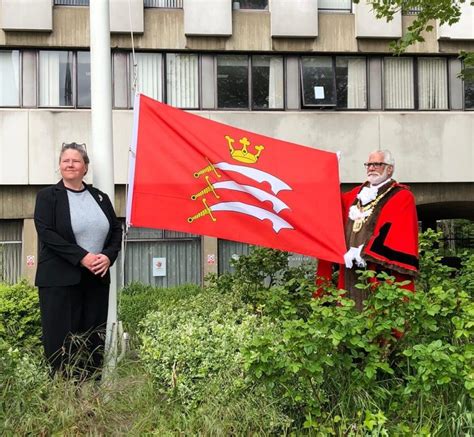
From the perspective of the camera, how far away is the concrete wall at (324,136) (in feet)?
49.8

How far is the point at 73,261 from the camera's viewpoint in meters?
4.41

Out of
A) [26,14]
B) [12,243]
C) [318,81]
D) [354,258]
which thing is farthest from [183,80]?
[354,258]

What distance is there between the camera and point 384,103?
16.9 meters

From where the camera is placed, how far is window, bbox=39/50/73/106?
1569 cm

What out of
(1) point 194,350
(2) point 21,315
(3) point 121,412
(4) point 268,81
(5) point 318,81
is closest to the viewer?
Answer: (3) point 121,412

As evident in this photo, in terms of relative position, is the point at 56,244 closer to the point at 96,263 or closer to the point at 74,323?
the point at 96,263

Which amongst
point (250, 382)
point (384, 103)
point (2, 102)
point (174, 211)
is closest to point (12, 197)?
point (2, 102)

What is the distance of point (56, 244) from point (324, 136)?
12331 mm

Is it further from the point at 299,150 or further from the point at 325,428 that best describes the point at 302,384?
the point at 299,150

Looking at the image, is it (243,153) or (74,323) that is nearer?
(74,323)

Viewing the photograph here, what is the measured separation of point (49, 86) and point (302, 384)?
13568mm

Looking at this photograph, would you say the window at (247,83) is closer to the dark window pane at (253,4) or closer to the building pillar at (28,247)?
the dark window pane at (253,4)

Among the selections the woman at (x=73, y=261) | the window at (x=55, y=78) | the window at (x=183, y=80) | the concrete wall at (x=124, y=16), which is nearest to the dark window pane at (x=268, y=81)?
the window at (x=183, y=80)

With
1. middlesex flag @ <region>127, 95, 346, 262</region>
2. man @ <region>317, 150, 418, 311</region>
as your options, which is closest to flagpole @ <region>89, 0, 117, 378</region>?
middlesex flag @ <region>127, 95, 346, 262</region>
